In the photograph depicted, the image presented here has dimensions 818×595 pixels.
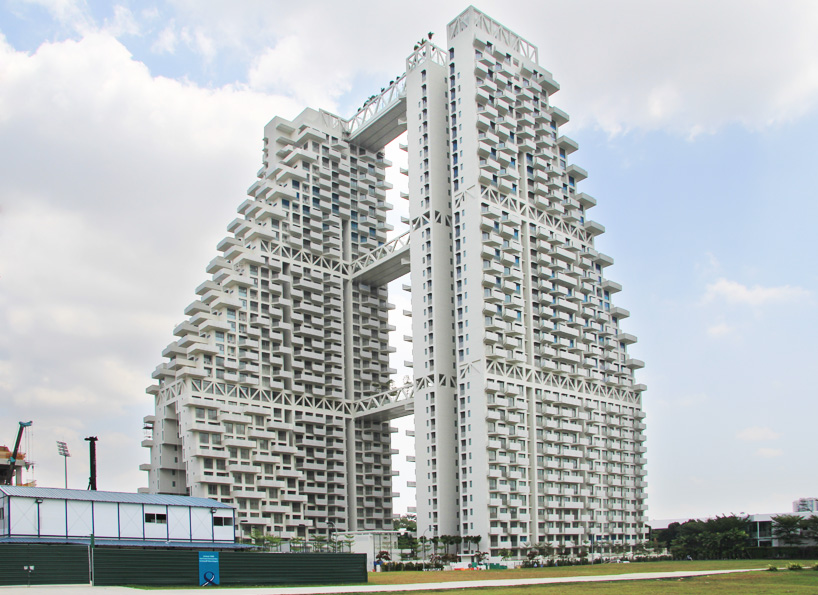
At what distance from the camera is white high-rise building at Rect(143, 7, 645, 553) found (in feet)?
363

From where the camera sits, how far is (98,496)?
229ft

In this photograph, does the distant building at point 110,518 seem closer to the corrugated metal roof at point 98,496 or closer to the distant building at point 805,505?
the corrugated metal roof at point 98,496

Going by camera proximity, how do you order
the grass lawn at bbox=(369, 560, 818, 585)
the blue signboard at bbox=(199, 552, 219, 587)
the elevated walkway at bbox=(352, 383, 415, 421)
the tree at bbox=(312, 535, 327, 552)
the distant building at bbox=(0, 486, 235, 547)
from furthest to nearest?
the elevated walkway at bbox=(352, 383, 415, 421)
the tree at bbox=(312, 535, 327, 552)
the grass lawn at bbox=(369, 560, 818, 585)
the distant building at bbox=(0, 486, 235, 547)
the blue signboard at bbox=(199, 552, 219, 587)

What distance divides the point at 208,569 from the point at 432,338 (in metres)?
65.3

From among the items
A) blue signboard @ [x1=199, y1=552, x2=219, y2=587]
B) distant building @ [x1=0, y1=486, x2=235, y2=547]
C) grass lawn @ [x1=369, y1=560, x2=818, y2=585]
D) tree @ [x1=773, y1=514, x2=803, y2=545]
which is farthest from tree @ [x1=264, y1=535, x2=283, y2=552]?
tree @ [x1=773, y1=514, x2=803, y2=545]

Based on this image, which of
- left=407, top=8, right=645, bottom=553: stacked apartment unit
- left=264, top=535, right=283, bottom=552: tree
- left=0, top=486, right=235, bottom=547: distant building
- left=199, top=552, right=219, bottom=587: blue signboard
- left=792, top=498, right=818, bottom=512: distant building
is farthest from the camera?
left=792, top=498, right=818, bottom=512: distant building

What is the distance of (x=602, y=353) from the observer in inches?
5325


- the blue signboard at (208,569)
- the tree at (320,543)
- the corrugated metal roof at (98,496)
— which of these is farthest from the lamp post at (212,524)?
the tree at (320,543)

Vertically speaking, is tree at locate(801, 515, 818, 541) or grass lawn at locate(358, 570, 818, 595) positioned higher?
grass lawn at locate(358, 570, 818, 595)

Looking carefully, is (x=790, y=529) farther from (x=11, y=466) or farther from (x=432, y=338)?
(x=11, y=466)

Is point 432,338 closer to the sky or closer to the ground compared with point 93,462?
closer to the sky

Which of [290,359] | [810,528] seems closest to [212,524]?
[290,359]

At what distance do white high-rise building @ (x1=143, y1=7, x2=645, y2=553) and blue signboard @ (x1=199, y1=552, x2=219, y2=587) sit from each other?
50110mm

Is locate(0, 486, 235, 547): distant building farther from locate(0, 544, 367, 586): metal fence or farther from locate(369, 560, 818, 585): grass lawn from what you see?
locate(369, 560, 818, 585): grass lawn
